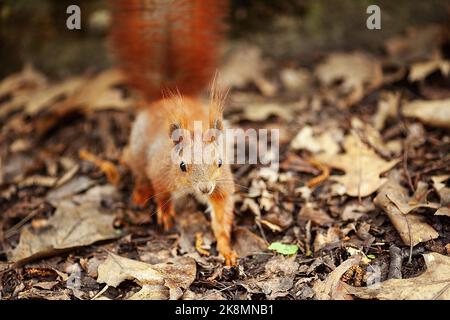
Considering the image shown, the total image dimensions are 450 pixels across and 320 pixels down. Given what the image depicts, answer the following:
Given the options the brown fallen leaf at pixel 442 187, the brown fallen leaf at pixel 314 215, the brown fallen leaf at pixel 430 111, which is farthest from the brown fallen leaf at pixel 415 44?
the brown fallen leaf at pixel 314 215

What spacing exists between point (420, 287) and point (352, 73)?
2.63 metres

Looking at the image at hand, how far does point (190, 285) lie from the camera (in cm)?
297

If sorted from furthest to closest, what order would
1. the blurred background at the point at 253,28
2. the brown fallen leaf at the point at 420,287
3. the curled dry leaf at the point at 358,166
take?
the blurred background at the point at 253,28 < the curled dry leaf at the point at 358,166 < the brown fallen leaf at the point at 420,287

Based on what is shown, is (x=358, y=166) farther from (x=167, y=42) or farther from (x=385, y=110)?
(x=167, y=42)

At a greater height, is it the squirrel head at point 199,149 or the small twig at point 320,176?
the squirrel head at point 199,149

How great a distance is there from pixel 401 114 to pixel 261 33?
5.90 ft

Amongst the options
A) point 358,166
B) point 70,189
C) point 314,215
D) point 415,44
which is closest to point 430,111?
point 358,166

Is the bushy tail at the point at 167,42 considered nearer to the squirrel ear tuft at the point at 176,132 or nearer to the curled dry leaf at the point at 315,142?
the squirrel ear tuft at the point at 176,132

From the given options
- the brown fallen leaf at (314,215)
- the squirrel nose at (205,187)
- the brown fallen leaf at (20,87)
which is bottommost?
the brown fallen leaf at (314,215)

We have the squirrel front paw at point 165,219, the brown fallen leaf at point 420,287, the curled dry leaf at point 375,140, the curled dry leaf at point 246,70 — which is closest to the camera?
the brown fallen leaf at point 420,287

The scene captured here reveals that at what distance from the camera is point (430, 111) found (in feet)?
13.3

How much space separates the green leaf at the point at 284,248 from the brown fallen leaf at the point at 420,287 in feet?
→ 1.61

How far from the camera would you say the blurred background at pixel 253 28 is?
515 centimetres
